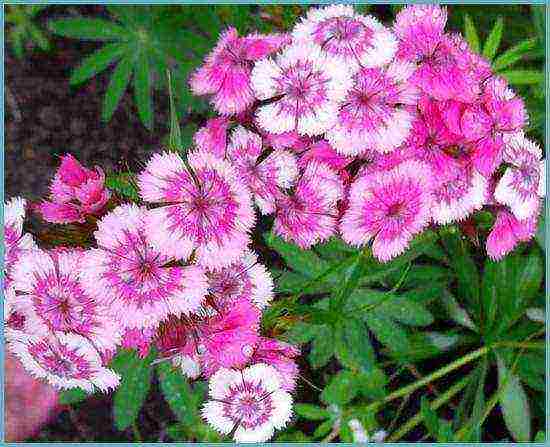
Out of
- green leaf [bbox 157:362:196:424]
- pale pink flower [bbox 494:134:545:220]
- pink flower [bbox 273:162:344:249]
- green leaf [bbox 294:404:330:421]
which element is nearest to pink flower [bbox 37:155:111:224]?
pink flower [bbox 273:162:344:249]

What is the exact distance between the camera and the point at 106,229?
111 centimetres

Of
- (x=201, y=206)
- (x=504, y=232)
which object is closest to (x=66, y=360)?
(x=201, y=206)

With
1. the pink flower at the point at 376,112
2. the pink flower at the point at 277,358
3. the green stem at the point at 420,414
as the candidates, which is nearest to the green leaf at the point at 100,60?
the pink flower at the point at 376,112

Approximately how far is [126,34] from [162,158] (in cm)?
111

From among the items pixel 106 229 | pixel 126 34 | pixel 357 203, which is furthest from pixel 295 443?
pixel 126 34

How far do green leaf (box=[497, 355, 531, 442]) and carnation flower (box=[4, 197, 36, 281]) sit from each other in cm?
138

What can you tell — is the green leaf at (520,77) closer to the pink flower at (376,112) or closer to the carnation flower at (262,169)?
the pink flower at (376,112)

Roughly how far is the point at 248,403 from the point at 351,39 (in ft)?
2.25

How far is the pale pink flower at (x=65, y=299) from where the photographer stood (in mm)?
1141

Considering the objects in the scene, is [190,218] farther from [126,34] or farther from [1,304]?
[126,34]

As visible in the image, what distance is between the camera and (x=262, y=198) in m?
1.33

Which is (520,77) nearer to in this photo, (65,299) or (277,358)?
(277,358)

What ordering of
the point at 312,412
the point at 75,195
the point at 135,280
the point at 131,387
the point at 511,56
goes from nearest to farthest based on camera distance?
the point at 135,280, the point at 75,195, the point at 131,387, the point at 511,56, the point at 312,412

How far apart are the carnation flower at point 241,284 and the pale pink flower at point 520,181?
0.46m
